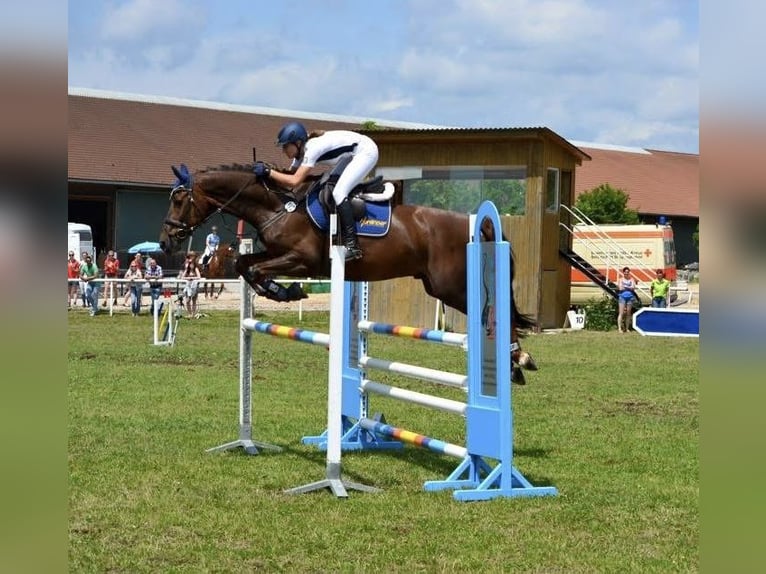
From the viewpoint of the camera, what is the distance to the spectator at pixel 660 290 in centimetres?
2230

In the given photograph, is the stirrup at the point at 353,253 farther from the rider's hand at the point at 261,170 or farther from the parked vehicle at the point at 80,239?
the parked vehicle at the point at 80,239

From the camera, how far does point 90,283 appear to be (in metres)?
22.7

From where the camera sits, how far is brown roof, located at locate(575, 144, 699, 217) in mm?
48281

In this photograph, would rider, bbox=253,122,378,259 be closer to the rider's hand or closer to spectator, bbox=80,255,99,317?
the rider's hand

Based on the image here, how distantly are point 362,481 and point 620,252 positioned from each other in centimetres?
2106

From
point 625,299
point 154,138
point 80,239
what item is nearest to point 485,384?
point 625,299

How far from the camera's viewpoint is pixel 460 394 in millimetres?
10461

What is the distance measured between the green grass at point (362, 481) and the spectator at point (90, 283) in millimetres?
10625

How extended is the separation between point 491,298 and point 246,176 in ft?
8.71

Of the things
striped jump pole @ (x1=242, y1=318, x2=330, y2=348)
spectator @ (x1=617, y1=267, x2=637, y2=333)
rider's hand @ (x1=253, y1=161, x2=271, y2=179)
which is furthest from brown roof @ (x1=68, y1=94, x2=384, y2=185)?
striped jump pole @ (x1=242, y1=318, x2=330, y2=348)

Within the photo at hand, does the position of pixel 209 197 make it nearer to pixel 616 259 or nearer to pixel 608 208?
pixel 616 259

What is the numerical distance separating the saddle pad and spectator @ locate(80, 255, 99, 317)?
52.0 feet

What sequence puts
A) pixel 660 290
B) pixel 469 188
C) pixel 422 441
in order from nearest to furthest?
pixel 422 441, pixel 469 188, pixel 660 290
